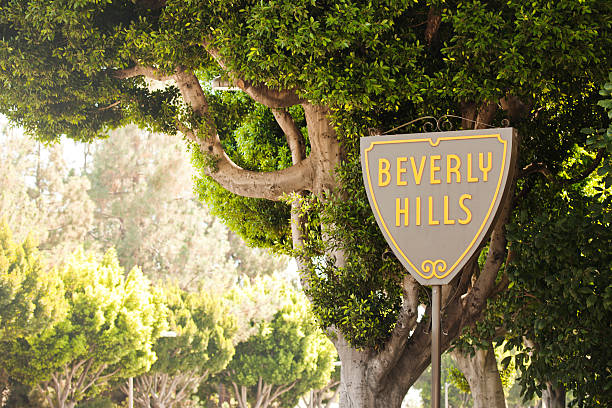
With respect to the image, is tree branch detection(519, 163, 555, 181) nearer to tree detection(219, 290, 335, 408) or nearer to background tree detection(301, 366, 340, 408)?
tree detection(219, 290, 335, 408)

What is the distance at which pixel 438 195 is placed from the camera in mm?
5133

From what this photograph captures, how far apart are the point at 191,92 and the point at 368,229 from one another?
2.99m

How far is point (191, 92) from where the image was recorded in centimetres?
940

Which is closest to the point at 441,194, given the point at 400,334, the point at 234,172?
the point at 400,334

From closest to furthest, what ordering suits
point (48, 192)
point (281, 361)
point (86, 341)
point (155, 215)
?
point (86, 341), point (281, 361), point (48, 192), point (155, 215)

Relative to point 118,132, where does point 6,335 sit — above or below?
below

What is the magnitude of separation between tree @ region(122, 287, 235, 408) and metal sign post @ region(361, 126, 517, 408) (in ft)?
82.2

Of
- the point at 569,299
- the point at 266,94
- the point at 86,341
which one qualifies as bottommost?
the point at 569,299

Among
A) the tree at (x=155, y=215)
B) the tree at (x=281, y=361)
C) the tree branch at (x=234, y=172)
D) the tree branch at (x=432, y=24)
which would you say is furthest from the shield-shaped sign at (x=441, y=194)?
the tree at (x=155, y=215)

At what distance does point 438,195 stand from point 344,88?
8.19 ft

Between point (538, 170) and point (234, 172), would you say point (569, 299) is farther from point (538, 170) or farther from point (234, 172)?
point (234, 172)

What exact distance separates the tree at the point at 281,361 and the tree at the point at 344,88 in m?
24.1

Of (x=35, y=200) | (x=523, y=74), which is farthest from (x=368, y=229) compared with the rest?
(x=35, y=200)

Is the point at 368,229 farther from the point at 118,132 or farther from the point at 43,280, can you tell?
the point at 118,132
